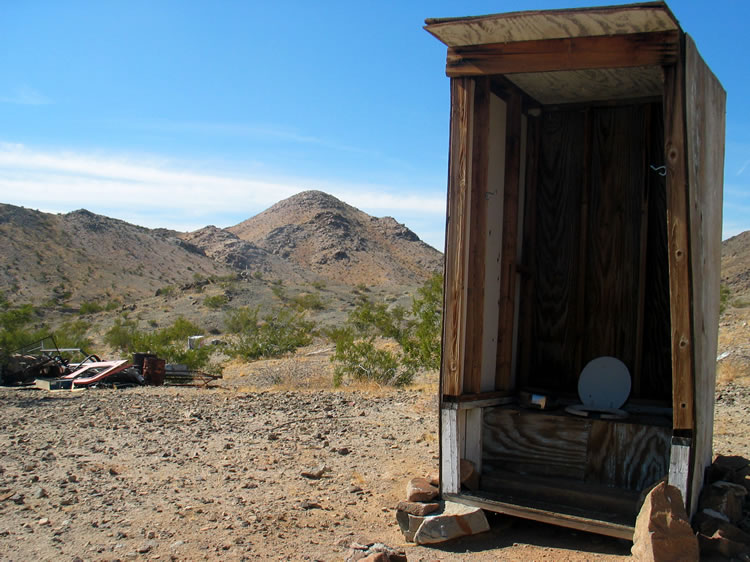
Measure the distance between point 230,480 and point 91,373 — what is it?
8.53m

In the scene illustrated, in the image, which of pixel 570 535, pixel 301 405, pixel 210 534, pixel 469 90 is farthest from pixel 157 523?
pixel 301 405

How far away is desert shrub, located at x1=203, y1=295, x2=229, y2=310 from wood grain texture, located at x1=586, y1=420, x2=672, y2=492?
106 ft

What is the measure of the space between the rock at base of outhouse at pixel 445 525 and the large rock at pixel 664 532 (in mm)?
1098

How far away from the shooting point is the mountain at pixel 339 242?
66.6 m

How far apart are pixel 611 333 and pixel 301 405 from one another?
15.4ft

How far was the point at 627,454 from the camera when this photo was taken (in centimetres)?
529

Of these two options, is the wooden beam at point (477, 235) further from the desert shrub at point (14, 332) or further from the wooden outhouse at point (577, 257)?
the desert shrub at point (14, 332)

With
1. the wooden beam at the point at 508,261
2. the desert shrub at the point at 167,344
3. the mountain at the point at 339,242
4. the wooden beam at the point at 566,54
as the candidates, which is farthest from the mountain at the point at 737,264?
the wooden beam at the point at 566,54

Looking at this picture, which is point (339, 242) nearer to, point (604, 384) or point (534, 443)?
point (604, 384)

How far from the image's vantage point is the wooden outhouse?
4496 mm

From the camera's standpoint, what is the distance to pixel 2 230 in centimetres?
5106

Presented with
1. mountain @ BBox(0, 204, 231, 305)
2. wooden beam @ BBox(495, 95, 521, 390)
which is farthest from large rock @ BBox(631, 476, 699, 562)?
mountain @ BBox(0, 204, 231, 305)

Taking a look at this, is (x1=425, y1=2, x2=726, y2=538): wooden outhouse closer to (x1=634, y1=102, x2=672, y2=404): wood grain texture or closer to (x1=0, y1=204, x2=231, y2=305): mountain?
(x1=634, y1=102, x2=672, y2=404): wood grain texture

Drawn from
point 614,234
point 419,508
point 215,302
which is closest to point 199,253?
point 215,302
